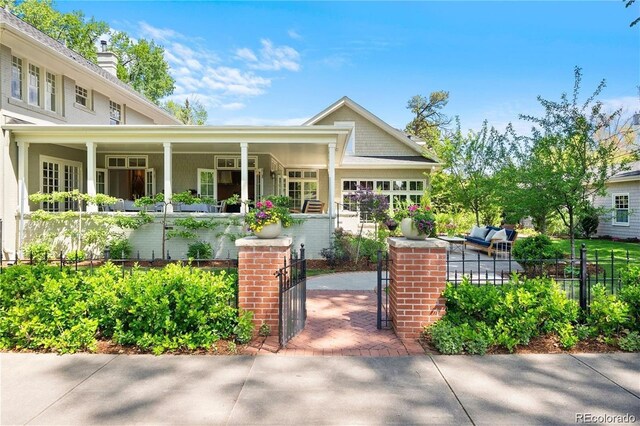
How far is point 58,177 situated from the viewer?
12.9 m

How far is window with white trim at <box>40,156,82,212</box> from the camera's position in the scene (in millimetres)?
12172

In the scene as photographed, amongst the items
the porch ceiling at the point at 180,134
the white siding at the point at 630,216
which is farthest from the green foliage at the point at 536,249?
the white siding at the point at 630,216

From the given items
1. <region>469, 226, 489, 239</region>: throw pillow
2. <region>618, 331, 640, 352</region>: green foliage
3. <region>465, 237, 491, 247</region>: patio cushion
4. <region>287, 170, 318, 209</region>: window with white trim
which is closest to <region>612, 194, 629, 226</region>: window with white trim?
<region>469, 226, 489, 239</region>: throw pillow

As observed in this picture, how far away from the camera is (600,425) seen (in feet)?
8.73

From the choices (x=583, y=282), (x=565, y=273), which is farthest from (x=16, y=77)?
(x=565, y=273)

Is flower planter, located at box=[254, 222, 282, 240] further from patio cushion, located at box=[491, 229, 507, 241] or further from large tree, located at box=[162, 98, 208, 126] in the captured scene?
large tree, located at box=[162, 98, 208, 126]

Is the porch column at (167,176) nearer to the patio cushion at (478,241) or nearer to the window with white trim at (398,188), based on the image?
the window with white trim at (398,188)

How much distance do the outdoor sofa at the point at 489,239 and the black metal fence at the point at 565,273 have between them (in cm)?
114

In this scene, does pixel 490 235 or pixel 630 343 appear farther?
pixel 490 235

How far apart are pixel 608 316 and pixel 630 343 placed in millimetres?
330

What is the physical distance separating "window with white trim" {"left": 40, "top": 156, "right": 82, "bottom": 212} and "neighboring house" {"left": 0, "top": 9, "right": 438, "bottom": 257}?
0.15 feet

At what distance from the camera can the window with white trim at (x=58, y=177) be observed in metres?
12.2

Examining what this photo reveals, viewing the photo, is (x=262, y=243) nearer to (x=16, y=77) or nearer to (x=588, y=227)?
(x=16, y=77)
